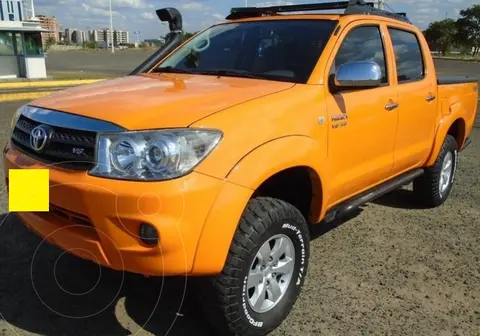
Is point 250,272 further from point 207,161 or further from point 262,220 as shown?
point 207,161

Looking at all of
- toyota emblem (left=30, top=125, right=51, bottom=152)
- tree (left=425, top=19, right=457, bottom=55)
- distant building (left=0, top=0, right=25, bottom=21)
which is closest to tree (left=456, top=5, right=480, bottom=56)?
tree (left=425, top=19, right=457, bottom=55)

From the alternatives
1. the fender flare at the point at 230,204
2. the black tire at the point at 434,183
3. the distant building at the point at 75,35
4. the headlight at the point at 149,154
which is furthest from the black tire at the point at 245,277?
the distant building at the point at 75,35

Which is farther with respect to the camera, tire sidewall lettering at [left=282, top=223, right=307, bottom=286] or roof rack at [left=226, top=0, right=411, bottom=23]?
roof rack at [left=226, top=0, right=411, bottom=23]

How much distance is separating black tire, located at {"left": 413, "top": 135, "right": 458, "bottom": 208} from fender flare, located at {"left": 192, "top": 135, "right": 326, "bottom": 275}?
2.98 metres

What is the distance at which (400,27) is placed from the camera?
4.73m

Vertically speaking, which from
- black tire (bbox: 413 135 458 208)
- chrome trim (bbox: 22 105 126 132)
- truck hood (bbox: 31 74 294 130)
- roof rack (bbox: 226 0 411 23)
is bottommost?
black tire (bbox: 413 135 458 208)

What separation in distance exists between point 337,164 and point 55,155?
185 centimetres

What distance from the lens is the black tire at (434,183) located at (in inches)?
206

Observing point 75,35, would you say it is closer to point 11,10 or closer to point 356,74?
point 11,10

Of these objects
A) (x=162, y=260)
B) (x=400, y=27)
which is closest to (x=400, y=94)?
(x=400, y=27)

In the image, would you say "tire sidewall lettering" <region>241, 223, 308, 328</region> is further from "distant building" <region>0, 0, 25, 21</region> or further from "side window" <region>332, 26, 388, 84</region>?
"distant building" <region>0, 0, 25, 21</region>

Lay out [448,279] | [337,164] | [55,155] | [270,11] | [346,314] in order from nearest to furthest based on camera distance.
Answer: [55,155], [346,314], [337,164], [448,279], [270,11]

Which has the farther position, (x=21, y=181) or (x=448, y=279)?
(x=448, y=279)

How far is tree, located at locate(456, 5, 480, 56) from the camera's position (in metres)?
65.9
